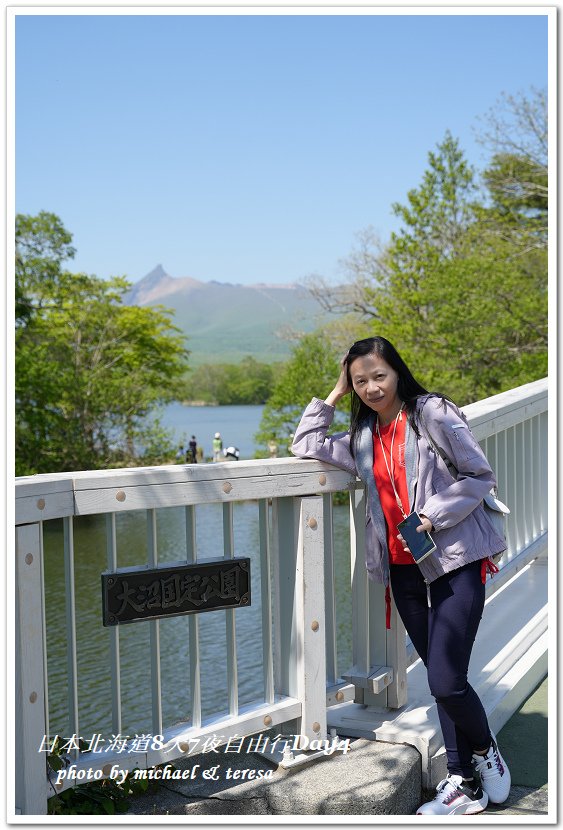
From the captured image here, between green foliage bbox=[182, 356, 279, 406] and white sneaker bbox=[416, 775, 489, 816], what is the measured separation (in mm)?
58493

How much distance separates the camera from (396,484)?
2.99 metres

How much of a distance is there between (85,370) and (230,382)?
38883 millimetres

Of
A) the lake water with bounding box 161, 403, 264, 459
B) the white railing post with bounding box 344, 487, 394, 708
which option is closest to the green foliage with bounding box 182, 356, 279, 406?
the lake water with bounding box 161, 403, 264, 459

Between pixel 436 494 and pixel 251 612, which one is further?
pixel 251 612

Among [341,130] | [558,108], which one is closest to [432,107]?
[341,130]

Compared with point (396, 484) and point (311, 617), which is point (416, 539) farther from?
point (311, 617)

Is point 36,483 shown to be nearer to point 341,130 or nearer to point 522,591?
point 522,591

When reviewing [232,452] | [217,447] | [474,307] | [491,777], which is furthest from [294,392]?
[491,777]

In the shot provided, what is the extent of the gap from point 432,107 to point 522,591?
198ft

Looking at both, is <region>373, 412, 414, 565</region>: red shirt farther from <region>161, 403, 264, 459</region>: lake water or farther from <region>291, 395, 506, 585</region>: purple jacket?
<region>161, 403, 264, 459</region>: lake water

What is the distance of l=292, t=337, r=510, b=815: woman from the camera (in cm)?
284

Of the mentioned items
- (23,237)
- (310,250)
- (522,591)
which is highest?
(310,250)

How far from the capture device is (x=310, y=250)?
4102 inches

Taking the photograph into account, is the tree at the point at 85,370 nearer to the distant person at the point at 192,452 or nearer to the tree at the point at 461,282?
the distant person at the point at 192,452
